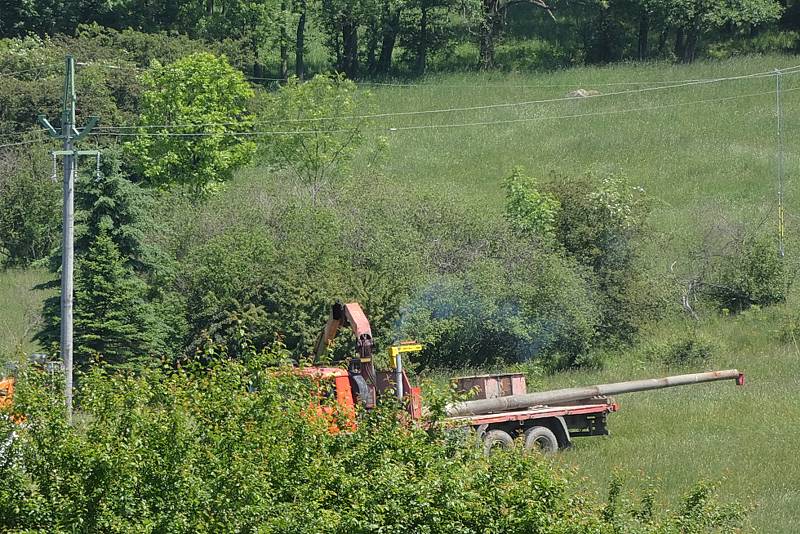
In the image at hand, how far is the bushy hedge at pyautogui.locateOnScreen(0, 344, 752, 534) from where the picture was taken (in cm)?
1376

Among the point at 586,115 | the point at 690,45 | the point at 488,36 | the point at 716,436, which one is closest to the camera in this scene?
the point at 716,436

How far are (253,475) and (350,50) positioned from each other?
60.5m

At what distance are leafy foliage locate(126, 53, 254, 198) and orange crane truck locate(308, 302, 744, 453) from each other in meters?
23.0

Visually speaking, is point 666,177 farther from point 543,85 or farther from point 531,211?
point 531,211

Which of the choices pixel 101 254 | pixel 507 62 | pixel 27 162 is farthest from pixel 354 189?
pixel 507 62

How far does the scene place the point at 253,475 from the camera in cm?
1427

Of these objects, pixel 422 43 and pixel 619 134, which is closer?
pixel 619 134

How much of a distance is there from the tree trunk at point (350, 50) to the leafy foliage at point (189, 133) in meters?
23.8

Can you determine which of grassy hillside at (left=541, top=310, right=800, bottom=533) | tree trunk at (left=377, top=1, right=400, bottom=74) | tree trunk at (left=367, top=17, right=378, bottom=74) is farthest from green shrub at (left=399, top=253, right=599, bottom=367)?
tree trunk at (left=367, top=17, right=378, bottom=74)

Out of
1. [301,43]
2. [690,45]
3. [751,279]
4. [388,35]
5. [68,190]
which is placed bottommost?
[751,279]

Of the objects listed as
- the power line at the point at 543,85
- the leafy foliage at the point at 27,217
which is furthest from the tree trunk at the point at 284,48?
the leafy foliage at the point at 27,217

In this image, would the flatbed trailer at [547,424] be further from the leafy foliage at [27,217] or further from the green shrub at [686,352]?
the leafy foliage at [27,217]

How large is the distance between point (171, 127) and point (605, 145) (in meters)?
21.8

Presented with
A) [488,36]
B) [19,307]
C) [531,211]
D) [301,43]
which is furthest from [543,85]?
[19,307]
